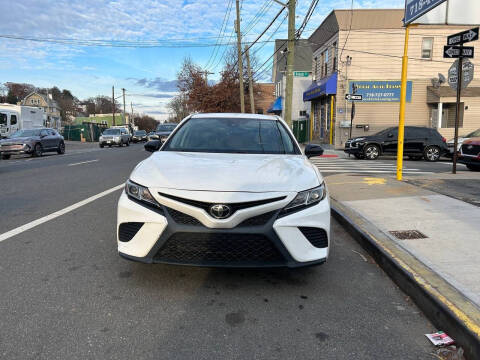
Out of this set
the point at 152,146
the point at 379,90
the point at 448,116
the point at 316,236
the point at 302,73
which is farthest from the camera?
the point at 302,73

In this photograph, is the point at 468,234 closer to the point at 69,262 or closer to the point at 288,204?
the point at 288,204

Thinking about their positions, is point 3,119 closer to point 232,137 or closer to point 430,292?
point 232,137

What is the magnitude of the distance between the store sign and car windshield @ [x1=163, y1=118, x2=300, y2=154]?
19911mm

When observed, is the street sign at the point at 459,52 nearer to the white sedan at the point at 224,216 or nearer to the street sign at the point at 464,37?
the street sign at the point at 464,37

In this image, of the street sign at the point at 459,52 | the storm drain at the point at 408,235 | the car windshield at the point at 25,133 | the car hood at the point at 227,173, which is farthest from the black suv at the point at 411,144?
the car windshield at the point at 25,133

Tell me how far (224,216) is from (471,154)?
37.1ft

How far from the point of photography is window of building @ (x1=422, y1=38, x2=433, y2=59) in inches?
909

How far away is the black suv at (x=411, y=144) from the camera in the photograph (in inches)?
662

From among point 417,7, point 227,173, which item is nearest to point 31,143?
point 417,7

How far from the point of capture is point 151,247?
3.08 m

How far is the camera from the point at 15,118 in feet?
81.1

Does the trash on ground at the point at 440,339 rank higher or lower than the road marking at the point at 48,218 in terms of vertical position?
lower

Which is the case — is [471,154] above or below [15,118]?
below

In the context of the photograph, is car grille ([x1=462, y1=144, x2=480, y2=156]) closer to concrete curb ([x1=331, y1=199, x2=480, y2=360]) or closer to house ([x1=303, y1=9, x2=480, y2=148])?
concrete curb ([x1=331, y1=199, x2=480, y2=360])
